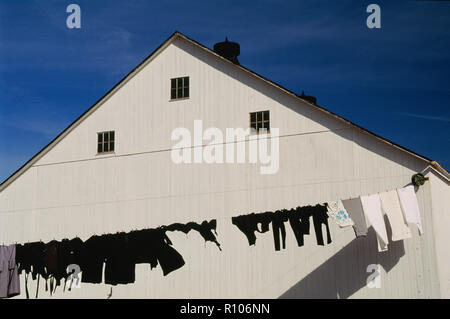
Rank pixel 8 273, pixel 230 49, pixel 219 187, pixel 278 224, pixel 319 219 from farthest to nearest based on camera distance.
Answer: pixel 230 49
pixel 8 273
pixel 219 187
pixel 278 224
pixel 319 219

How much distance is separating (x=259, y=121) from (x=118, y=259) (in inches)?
257

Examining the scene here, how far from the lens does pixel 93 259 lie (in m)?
18.7

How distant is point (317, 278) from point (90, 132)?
10314 mm

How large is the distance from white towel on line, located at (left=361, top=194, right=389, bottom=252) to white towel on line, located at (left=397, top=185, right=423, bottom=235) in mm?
610

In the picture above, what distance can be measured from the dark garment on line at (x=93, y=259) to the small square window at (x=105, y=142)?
3.79 m

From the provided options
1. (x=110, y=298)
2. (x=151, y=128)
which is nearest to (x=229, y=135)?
(x=151, y=128)

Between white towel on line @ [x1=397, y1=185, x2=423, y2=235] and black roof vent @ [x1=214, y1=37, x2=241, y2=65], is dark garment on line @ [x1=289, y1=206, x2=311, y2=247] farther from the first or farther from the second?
black roof vent @ [x1=214, y1=37, x2=241, y2=65]

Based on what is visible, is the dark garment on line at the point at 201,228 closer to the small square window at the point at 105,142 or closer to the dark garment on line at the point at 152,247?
the dark garment on line at the point at 152,247

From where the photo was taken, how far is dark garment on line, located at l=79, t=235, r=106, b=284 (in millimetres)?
18547

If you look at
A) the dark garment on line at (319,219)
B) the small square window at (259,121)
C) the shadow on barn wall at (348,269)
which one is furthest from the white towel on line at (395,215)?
the small square window at (259,121)

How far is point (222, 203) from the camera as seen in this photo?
1850cm

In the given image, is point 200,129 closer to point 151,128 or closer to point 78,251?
point 151,128

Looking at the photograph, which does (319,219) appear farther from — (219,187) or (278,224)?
(219,187)

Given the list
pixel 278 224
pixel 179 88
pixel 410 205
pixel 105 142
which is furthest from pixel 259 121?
pixel 105 142
